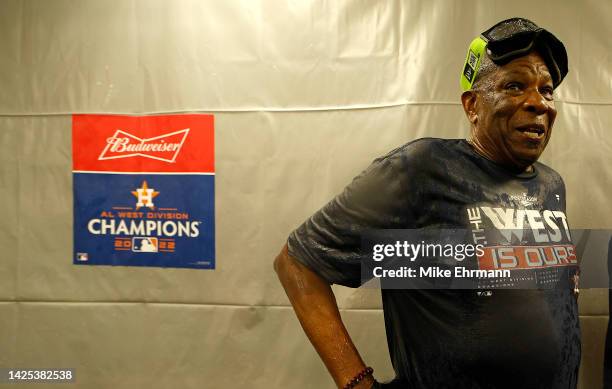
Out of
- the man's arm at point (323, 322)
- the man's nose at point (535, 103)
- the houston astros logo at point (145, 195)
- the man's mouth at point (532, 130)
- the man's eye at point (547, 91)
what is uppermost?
the man's eye at point (547, 91)

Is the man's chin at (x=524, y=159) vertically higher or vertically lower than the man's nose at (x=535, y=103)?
lower

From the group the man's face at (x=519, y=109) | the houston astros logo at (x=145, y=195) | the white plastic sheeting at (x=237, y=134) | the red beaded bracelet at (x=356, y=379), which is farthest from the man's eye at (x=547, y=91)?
the houston astros logo at (x=145, y=195)

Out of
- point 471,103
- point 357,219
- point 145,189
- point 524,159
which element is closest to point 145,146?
point 145,189

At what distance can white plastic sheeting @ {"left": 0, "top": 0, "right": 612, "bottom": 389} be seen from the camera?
5.02 feet

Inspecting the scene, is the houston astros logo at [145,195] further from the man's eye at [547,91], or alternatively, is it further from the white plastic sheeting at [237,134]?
the man's eye at [547,91]

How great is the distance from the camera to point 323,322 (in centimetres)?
100

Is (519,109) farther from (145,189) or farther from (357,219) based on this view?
(145,189)

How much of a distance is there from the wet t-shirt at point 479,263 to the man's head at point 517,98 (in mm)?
44

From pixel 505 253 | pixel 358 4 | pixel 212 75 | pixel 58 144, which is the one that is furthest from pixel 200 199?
pixel 505 253

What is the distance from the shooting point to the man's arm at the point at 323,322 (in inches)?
38.5

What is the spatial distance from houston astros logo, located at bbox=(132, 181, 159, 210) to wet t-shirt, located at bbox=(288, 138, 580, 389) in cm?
74

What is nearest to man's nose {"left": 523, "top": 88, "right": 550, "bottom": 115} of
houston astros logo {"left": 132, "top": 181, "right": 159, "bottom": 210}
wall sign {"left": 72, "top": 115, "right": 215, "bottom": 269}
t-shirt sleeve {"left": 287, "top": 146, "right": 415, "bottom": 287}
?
t-shirt sleeve {"left": 287, "top": 146, "right": 415, "bottom": 287}

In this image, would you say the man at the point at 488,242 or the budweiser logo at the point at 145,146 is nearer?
the man at the point at 488,242

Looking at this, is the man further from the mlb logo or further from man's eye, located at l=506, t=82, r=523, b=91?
the mlb logo
